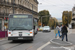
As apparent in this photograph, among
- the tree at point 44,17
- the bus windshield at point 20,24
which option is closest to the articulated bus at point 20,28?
the bus windshield at point 20,24

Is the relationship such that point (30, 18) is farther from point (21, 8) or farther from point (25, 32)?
point (21, 8)

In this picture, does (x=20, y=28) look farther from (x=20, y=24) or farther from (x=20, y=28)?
(x=20, y=24)

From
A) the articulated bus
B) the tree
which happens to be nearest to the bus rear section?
the articulated bus

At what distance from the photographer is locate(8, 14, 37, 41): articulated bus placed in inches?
596

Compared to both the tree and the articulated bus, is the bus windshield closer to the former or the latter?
the articulated bus

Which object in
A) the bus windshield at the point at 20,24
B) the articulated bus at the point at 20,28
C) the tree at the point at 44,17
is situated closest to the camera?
the articulated bus at the point at 20,28

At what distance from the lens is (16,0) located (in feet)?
171

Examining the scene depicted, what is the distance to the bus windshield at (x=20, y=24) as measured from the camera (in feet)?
50.4

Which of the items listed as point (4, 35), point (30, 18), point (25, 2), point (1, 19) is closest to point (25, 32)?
point (30, 18)

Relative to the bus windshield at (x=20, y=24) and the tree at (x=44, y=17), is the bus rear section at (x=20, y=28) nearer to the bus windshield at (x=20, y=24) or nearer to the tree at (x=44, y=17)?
the bus windshield at (x=20, y=24)

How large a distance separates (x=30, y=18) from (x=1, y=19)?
3296 cm

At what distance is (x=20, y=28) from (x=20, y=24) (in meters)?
0.46

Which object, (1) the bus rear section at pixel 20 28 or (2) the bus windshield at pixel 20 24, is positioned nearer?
(1) the bus rear section at pixel 20 28

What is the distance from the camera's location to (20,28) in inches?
602
